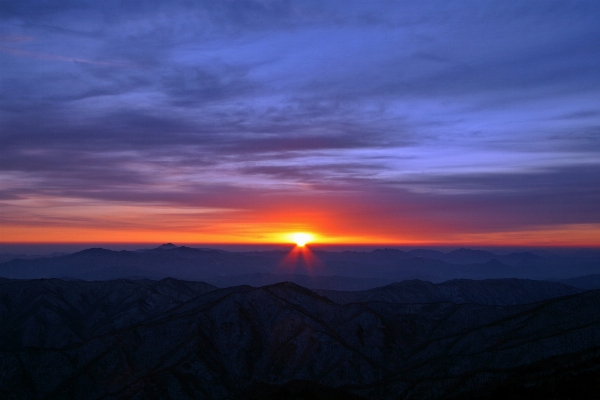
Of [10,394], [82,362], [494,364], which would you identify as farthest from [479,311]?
[10,394]

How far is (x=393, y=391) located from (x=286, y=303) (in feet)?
202

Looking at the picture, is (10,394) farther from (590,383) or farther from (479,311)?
(479,311)

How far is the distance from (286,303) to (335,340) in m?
27.5

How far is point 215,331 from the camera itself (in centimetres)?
16325

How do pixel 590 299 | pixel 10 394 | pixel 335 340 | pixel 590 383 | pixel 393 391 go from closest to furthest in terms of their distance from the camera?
pixel 590 383 < pixel 393 391 < pixel 10 394 < pixel 590 299 < pixel 335 340

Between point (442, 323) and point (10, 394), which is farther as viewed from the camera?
point (442, 323)

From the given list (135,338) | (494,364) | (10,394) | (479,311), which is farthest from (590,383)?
(10,394)

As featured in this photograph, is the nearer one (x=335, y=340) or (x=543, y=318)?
(x=543, y=318)

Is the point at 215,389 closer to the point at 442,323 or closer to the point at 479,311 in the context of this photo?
the point at 442,323

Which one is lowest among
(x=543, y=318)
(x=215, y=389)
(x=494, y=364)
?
(x=215, y=389)

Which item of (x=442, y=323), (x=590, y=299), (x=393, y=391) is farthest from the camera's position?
(x=442, y=323)

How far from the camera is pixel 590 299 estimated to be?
5723 inches

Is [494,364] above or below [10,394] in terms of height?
above

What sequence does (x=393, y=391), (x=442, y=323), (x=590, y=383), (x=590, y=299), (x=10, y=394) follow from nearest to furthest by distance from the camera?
(x=590, y=383) → (x=393, y=391) → (x=10, y=394) → (x=590, y=299) → (x=442, y=323)
